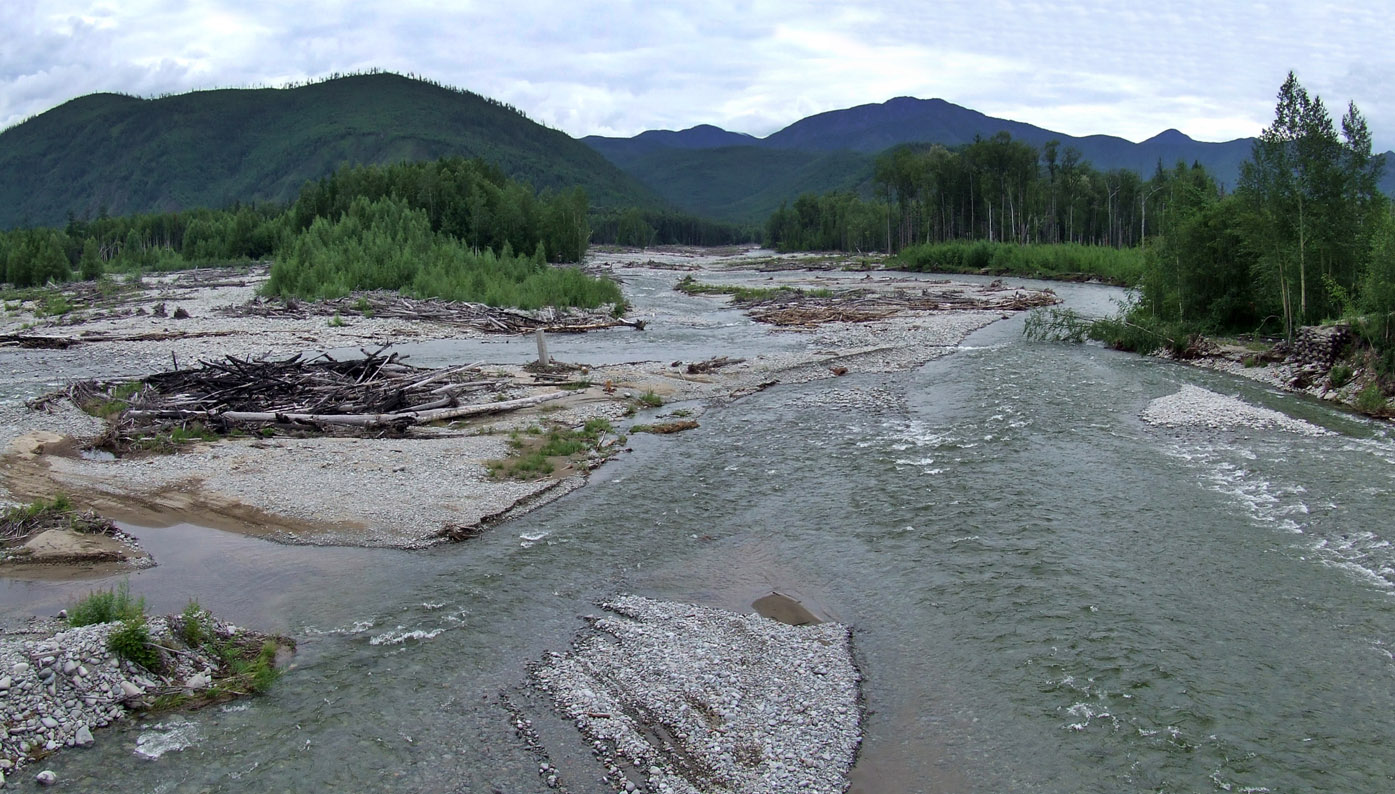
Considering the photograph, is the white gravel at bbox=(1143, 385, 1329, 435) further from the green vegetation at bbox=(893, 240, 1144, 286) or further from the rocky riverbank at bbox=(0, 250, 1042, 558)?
the green vegetation at bbox=(893, 240, 1144, 286)

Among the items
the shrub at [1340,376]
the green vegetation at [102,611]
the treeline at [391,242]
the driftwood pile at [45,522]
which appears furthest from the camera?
the treeline at [391,242]

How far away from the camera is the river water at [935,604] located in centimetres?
921

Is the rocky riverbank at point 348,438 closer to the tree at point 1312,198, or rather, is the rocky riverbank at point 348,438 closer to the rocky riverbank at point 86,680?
the rocky riverbank at point 86,680

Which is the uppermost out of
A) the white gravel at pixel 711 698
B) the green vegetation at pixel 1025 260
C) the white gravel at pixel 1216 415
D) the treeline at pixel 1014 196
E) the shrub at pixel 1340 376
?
the treeline at pixel 1014 196

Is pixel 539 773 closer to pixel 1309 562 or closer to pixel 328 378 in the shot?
pixel 1309 562

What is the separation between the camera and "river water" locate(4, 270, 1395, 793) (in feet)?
30.2

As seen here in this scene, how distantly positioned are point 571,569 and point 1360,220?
31.5 m

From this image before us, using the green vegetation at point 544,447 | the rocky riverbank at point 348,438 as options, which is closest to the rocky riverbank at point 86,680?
the rocky riverbank at point 348,438

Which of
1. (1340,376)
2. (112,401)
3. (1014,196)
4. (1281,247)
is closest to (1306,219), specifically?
(1281,247)

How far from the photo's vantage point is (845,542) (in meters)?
15.9

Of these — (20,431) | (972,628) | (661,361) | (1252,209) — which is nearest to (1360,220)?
(1252,209)

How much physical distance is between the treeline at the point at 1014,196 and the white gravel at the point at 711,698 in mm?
106965

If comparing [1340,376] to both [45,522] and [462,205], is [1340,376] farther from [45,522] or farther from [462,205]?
[462,205]

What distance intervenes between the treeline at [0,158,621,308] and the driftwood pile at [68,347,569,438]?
3131 cm
